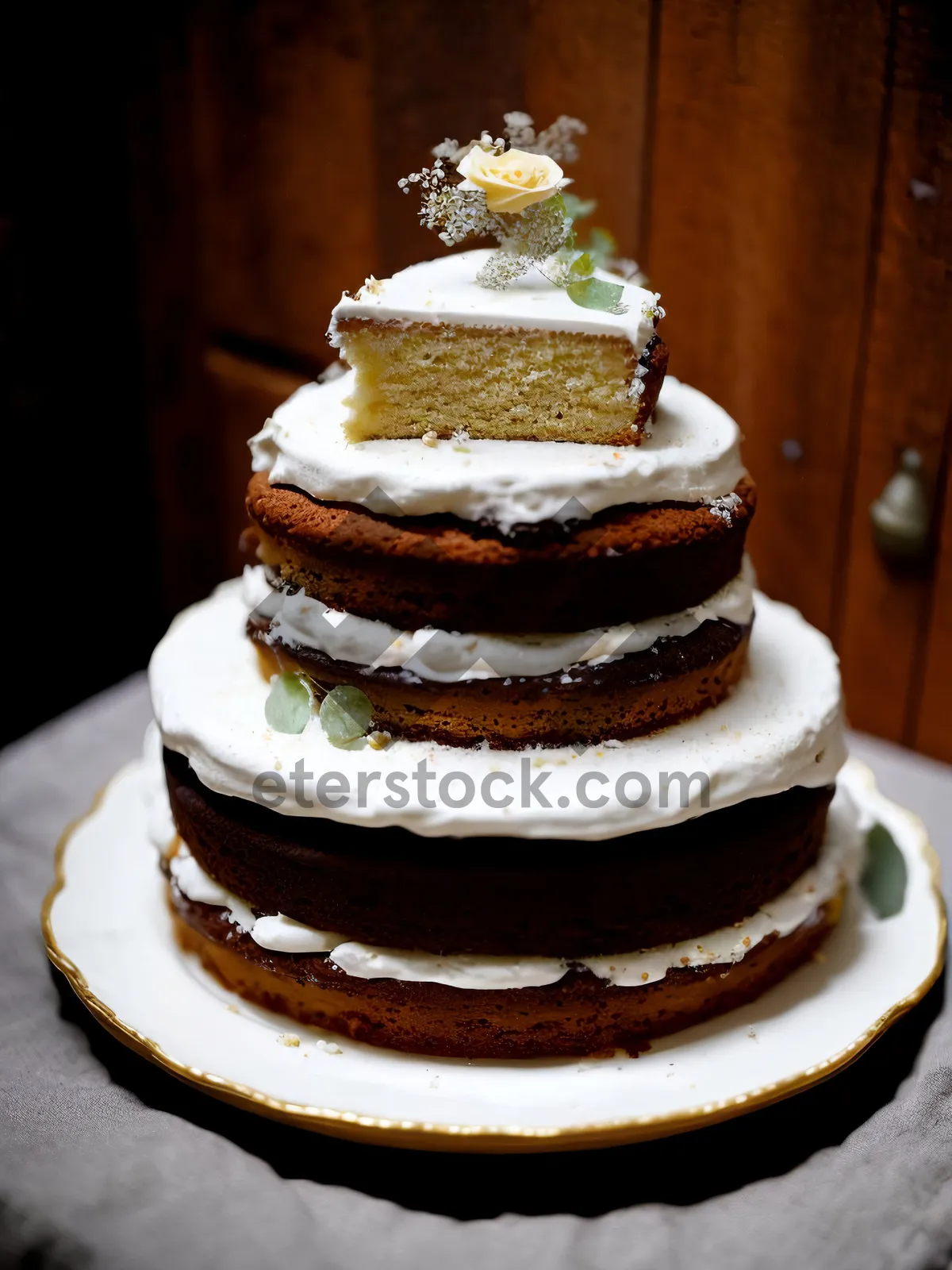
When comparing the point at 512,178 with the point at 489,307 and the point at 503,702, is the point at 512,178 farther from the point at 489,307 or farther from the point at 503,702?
the point at 503,702

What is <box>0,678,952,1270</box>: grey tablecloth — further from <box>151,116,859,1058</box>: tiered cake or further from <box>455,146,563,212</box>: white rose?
<box>455,146,563,212</box>: white rose

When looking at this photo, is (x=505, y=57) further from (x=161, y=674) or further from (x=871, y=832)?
(x=871, y=832)

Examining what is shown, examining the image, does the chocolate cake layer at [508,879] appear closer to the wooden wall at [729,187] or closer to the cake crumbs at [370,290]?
the cake crumbs at [370,290]

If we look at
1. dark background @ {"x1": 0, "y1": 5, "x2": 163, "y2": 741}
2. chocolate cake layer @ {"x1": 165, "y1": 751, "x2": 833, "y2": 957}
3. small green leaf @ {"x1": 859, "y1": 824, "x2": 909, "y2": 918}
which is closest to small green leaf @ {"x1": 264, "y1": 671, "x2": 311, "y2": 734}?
chocolate cake layer @ {"x1": 165, "y1": 751, "x2": 833, "y2": 957}

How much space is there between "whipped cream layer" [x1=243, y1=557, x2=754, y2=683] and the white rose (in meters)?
0.62

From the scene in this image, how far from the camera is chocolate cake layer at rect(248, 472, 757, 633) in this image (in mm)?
1693

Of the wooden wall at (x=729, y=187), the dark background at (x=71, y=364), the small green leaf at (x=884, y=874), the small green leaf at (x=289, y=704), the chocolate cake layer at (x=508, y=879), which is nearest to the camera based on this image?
the chocolate cake layer at (x=508, y=879)

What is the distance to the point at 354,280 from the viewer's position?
320 cm

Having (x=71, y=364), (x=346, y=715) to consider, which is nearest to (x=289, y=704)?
(x=346, y=715)

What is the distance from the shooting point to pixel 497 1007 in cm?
184

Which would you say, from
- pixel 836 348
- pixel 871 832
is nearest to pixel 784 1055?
pixel 871 832

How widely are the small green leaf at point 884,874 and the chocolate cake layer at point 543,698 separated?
628mm

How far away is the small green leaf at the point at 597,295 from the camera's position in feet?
5.98

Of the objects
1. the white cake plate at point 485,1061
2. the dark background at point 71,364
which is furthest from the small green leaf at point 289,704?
the dark background at point 71,364
